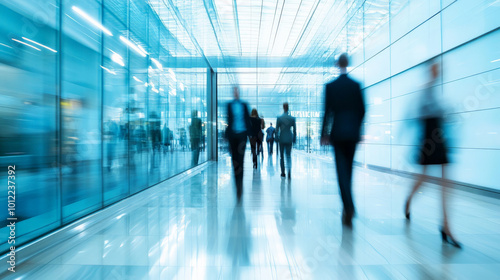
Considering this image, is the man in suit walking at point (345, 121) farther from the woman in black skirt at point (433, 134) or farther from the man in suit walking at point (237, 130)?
the man in suit walking at point (237, 130)

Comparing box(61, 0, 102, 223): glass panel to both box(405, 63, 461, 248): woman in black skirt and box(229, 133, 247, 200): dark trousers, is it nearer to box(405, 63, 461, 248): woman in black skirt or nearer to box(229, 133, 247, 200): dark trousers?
box(229, 133, 247, 200): dark trousers

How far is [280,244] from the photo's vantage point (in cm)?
261

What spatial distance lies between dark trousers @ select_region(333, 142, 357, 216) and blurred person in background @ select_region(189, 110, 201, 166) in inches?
261

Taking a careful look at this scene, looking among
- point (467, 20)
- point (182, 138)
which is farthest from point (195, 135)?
point (467, 20)

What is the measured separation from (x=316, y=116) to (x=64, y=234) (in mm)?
16085

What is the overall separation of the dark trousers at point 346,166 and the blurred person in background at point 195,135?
663 centimetres

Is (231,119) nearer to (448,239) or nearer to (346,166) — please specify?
(346,166)

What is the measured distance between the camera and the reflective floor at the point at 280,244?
207cm

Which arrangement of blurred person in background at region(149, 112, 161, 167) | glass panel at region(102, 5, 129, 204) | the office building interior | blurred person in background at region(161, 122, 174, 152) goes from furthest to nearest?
blurred person in background at region(161, 122, 174, 152) < blurred person in background at region(149, 112, 161, 167) < glass panel at region(102, 5, 129, 204) < the office building interior

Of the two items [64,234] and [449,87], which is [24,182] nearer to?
[64,234]

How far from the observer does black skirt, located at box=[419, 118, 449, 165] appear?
271cm

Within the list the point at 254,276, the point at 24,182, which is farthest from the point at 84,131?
the point at 254,276

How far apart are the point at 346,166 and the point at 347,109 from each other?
68 centimetres

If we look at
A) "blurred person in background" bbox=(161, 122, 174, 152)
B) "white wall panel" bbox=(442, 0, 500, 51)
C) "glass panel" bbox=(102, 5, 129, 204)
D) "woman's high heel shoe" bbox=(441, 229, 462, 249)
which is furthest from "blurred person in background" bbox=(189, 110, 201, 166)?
"woman's high heel shoe" bbox=(441, 229, 462, 249)
